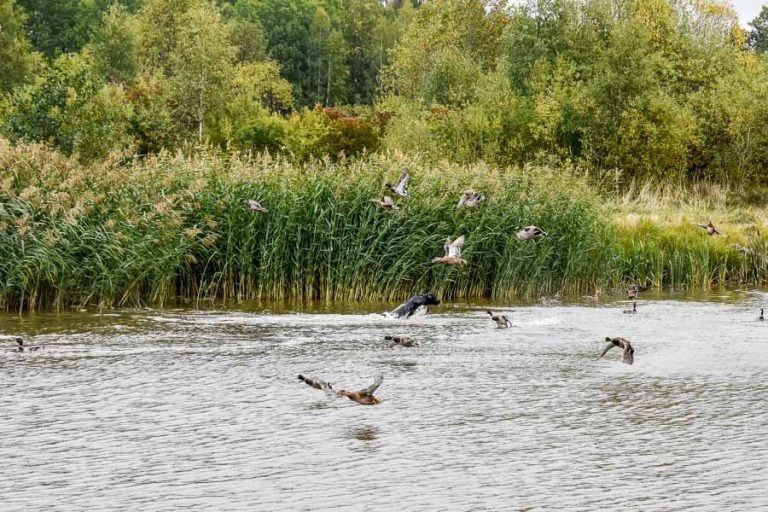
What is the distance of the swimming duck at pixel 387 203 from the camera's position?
68.6ft

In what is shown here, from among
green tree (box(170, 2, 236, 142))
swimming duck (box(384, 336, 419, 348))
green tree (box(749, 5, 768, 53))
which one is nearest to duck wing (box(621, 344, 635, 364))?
swimming duck (box(384, 336, 419, 348))

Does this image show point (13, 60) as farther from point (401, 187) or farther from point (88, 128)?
point (401, 187)

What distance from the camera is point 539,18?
47.0 metres

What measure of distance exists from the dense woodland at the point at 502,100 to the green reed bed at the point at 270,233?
565 cm

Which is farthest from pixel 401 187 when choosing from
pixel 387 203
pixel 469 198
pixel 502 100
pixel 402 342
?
pixel 502 100

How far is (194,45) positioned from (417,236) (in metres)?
33.8

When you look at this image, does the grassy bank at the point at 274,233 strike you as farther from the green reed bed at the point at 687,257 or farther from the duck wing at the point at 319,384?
the duck wing at the point at 319,384

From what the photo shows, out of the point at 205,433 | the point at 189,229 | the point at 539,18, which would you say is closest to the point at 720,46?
the point at 539,18

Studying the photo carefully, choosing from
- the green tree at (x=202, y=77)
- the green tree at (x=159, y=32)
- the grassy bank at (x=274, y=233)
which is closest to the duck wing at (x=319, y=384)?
the grassy bank at (x=274, y=233)

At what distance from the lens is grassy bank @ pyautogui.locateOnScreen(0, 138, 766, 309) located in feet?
63.7

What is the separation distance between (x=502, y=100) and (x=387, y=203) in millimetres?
24913

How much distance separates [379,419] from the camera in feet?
36.9

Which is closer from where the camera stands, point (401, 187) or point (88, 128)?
point (401, 187)

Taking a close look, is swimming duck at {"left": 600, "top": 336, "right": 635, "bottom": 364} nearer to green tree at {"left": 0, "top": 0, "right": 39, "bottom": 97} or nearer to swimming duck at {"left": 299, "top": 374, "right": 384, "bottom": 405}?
swimming duck at {"left": 299, "top": 374, "right": 384, "bottom": 405}
